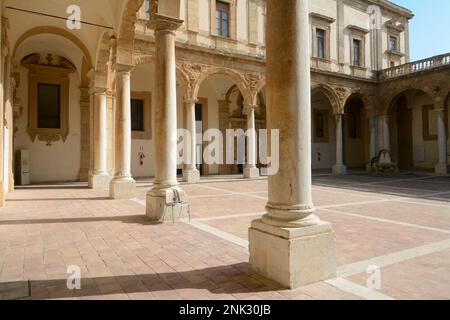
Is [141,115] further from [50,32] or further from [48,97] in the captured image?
[50,32]

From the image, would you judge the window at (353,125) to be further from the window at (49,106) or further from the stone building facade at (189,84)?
the window at (49,106)

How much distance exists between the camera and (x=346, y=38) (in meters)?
23.2

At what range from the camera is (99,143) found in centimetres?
1273

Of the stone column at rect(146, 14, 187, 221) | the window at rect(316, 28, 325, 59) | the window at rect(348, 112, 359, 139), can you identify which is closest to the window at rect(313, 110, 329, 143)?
the window at rect(348, 112, 359, 139)

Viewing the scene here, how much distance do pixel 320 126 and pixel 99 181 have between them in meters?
18.4

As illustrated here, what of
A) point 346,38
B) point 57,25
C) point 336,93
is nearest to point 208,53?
point 57,25

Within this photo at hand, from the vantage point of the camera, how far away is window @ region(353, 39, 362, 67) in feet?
77.8

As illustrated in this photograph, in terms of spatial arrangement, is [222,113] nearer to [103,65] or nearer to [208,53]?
[208,53]

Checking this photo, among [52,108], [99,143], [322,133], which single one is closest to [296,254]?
[99,143]

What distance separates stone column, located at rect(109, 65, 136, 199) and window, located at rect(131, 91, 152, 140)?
8973 mm

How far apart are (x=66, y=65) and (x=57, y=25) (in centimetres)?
444

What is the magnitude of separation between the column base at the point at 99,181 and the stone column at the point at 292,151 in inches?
427

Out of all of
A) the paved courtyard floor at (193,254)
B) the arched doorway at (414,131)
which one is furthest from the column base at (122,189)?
the arched doorway at (414,131)

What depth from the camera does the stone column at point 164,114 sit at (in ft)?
21.9
